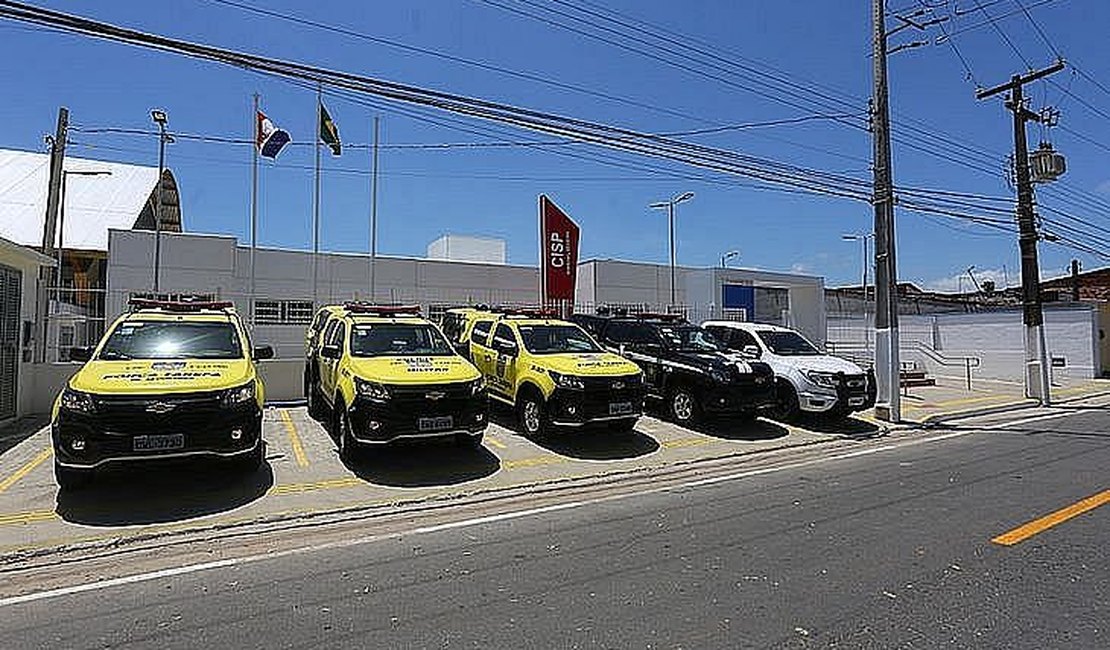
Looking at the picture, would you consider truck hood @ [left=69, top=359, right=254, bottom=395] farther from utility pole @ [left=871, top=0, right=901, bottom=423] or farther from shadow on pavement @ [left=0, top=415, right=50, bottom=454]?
utility pole @ [left=871, top=0, right=901, bottom=423]

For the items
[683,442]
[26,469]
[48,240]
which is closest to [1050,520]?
[683,442]

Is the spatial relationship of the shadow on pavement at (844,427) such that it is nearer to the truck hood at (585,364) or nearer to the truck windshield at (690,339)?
the truck windshield at (690,339)

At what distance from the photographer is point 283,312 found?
28.8m

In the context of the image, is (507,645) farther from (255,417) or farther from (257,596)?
(255,417)

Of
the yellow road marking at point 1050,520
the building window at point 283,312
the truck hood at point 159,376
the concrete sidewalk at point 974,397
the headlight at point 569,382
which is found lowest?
the yellow road marking at point 1050,520

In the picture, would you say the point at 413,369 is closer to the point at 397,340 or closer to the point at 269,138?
the point at 397,340

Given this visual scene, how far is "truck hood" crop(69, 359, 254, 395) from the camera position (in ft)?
25.2

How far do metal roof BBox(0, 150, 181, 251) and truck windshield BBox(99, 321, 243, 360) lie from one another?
2504 cm

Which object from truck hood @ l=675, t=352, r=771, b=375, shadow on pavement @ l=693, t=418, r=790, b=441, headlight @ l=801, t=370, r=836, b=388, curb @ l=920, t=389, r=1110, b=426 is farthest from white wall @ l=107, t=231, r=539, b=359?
curb @ l=920, t=389, r=1110, b=426

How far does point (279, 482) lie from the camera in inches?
352

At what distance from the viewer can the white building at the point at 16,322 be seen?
12195 millimetres

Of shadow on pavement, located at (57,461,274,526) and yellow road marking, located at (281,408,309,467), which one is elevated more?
yellow road marking, located at (281,408,309,467)

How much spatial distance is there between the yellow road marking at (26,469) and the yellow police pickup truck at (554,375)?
6.64 m

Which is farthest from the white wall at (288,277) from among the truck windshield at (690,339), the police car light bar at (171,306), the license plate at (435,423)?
the license plate at (435,423)
